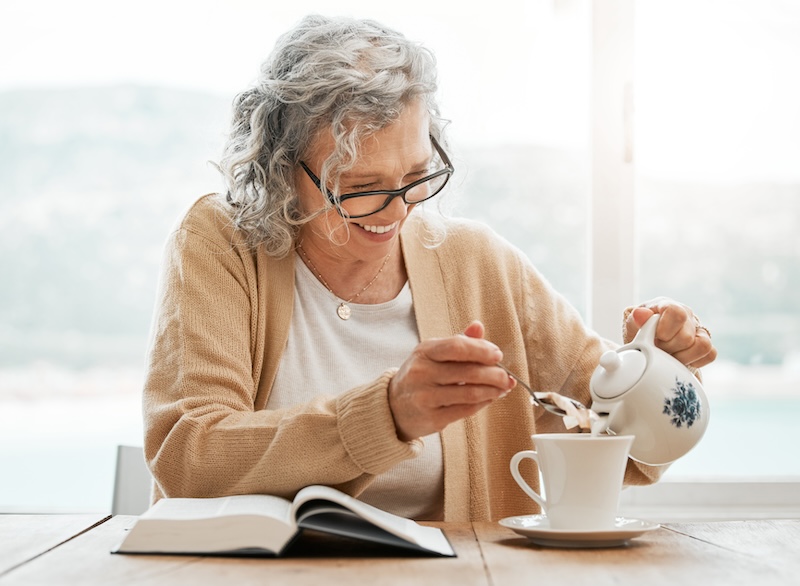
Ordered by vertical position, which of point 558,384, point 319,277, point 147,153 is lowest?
point 558,384

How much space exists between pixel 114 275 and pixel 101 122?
0.49 meters

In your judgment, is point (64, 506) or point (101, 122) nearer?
point (64, 506)

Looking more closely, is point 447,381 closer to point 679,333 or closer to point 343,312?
point 679,333

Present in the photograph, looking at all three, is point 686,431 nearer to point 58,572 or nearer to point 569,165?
point 58,572

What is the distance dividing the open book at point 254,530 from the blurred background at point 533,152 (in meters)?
1.40

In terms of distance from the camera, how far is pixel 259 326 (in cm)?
150

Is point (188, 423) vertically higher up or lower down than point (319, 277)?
lower down

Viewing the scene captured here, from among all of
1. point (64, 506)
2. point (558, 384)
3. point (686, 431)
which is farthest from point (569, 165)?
point (64, 506)

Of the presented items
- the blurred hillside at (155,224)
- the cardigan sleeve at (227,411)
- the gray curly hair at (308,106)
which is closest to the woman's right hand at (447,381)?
the cardigan sleeve at (227,411)

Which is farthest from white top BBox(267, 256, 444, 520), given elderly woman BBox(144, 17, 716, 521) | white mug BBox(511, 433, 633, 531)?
white mug BBox(511, 433, 633, 531)

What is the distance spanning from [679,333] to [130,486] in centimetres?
107

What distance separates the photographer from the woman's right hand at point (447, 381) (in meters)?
1.05

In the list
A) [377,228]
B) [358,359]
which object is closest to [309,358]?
[358,359]

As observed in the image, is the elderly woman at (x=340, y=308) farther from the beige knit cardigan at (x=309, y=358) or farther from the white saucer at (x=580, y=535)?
the white saucer at (x=580, y=535)
